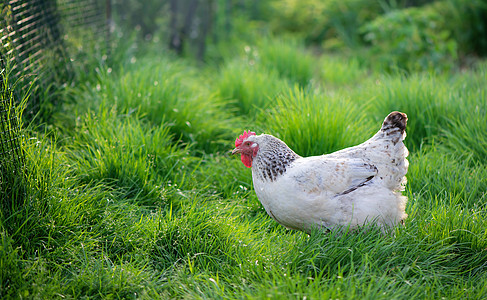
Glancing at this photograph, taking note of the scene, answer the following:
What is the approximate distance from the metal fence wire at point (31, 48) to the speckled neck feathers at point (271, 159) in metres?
1.62

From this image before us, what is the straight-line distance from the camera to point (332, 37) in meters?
10.3

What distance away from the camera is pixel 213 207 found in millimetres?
3533

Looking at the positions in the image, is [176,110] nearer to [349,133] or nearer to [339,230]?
[349,133]

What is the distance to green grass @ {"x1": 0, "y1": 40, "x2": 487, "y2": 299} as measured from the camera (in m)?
2.71

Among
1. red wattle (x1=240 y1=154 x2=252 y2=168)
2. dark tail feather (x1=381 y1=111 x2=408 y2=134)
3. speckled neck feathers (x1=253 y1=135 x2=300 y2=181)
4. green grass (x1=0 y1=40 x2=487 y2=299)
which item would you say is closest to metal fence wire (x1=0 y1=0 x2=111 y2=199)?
green grass (x1=0 y1=40 x2=487 y2=299)

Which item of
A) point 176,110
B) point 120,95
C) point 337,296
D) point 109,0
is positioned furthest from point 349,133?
point 109,0

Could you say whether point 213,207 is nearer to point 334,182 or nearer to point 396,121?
point 334,182

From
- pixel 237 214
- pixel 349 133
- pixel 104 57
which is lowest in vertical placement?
pixel 237 214

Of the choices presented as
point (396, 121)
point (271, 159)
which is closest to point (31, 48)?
point (271, 159)

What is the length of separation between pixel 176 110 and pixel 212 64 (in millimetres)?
3664

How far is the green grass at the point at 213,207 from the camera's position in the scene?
2.71 m

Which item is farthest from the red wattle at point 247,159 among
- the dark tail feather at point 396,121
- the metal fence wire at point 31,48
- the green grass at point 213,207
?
the metal fence wire at point 31,48

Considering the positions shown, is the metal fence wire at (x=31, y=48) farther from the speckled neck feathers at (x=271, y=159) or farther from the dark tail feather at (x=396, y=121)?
the dark tail feather at (x=396, y=121)

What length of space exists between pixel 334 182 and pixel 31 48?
309cm
